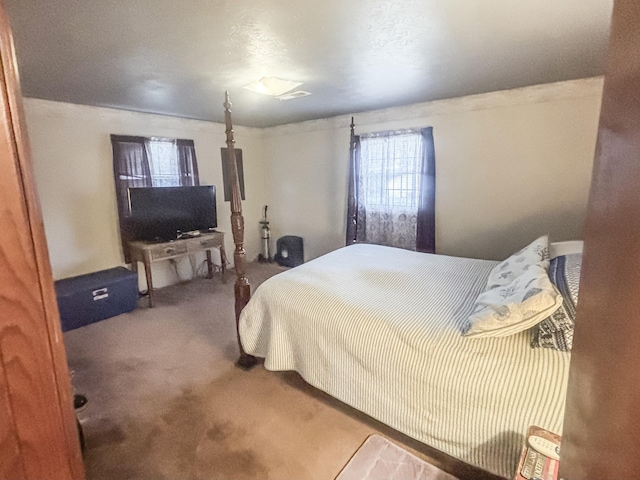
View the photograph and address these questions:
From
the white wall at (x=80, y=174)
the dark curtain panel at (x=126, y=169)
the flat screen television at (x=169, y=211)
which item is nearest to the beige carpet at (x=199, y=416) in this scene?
the white wall at (x=80, y=174)

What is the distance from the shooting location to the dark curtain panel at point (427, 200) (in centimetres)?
379

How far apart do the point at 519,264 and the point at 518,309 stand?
2.17 feet

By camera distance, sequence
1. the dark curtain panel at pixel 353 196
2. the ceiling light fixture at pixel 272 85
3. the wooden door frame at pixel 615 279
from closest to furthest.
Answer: the wooden door frame at pixel 615 279 → the ceiling light fixture at pixel 272 85 → the dark curtain panel at pixel 353 196

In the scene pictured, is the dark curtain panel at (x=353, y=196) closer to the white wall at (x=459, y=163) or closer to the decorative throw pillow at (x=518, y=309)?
the white wall at (x=459, y=163)

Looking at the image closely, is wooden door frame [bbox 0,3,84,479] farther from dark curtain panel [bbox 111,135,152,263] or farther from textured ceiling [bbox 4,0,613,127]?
dark curtain panel [bbox 111,135,152,263]

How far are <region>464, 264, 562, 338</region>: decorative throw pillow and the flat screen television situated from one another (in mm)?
3569

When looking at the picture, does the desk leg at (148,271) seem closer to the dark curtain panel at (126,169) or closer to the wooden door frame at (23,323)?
the dark curtain panel at (126,169)

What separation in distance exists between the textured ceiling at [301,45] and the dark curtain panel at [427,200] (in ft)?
2.42

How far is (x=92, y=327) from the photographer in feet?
10.8

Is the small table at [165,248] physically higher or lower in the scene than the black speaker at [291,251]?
higher

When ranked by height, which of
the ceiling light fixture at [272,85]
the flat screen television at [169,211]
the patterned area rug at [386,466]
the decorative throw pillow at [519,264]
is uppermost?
the ceiling light fixture at [272,85]

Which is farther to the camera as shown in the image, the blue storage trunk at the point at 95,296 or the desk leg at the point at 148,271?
the desk leg at the point at 148,271

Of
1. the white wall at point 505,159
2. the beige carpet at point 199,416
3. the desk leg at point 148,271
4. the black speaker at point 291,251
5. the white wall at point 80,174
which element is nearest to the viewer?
the beige carpet at point 199,416

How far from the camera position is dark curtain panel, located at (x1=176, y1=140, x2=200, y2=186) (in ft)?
14.4
